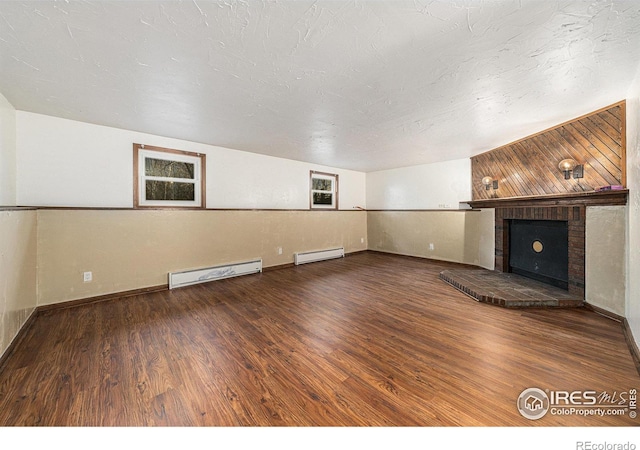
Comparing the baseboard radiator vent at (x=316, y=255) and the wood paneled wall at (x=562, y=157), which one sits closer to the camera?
the wood paneled wall at (x=562, y=157)

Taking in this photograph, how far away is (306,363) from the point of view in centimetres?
179

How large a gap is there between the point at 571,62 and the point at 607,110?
1425 millimetres

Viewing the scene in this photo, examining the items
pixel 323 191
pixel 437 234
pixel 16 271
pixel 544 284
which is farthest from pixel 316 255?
pixel 16 271

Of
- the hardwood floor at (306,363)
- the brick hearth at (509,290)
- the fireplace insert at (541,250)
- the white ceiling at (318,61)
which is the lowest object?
the hardwood floor at (306,363)

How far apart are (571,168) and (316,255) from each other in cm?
435

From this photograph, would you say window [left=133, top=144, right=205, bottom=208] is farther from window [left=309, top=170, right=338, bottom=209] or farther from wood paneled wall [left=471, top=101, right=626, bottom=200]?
wood paneled wall [left=471, top=101, right=626, bottom=200]

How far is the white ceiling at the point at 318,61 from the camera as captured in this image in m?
1.37

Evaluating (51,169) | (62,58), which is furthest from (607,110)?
(51,169)
